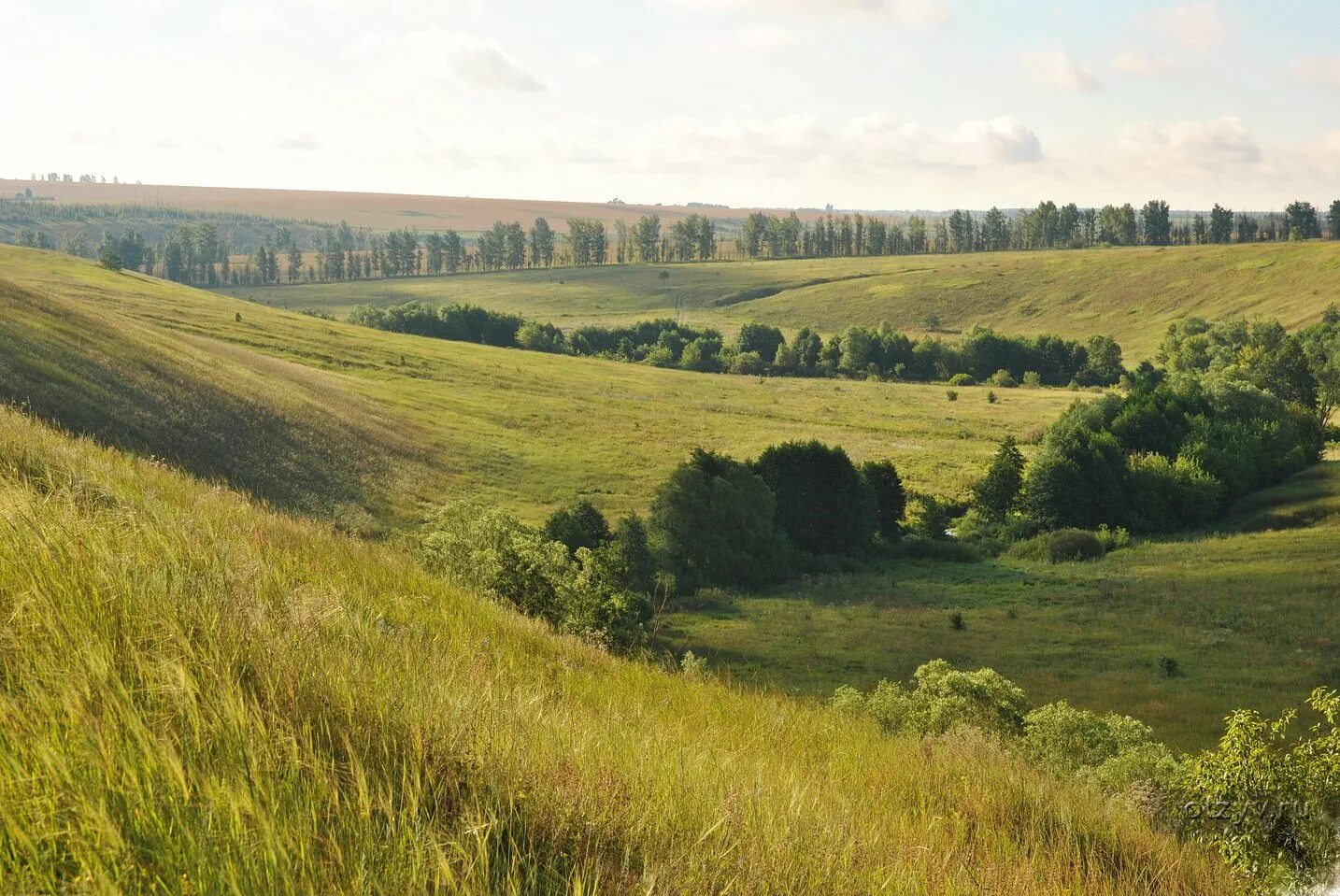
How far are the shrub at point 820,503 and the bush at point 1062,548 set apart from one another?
1127 cm

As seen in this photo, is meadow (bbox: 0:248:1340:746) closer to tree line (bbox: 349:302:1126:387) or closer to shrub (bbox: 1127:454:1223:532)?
shrub (bbox: 1127:454:1223:532)

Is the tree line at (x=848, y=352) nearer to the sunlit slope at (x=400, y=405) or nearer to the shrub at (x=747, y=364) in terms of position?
the shrub at (x=747, y=364)

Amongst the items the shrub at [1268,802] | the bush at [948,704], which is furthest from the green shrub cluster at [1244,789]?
the bush at [948,704]

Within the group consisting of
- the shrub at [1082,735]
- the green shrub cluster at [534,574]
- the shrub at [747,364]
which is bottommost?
the shrub at [1082,735]

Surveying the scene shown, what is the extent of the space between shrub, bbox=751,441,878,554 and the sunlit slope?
1112cm

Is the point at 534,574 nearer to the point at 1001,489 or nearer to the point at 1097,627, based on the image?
the point at 1097,627

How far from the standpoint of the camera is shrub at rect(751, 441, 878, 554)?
7469 centimetres

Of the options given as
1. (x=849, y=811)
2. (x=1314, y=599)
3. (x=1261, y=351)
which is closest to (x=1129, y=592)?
(x=1314, y=599)

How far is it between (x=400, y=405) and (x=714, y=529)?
3989 centimetres

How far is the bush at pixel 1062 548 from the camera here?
2854 inches

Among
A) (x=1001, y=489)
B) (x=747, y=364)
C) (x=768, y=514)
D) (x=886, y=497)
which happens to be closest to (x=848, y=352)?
(x=747, y=364)

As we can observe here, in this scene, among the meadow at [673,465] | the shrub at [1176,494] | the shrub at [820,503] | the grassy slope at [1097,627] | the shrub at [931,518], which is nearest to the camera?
the grassy slope at [1097,627]

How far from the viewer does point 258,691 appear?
4562mm

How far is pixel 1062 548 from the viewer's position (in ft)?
239
